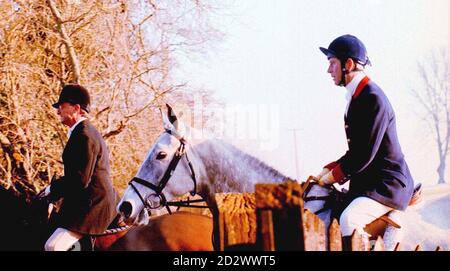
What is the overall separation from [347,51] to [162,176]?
5.13 feet

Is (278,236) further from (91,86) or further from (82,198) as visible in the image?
(91,86)

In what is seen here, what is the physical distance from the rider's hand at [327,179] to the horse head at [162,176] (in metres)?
1.07

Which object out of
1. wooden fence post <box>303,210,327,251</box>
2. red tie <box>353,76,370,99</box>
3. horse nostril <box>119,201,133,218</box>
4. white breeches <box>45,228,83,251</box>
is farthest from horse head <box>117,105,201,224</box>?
wooden fence post <box>303,210,327,251</box>

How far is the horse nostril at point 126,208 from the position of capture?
446 centimetres

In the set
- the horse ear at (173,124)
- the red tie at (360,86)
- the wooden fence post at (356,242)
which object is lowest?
the wooden fence post at (356,242)

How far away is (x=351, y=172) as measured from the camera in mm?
3689

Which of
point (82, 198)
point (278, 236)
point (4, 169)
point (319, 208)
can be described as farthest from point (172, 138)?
point (4, 169)

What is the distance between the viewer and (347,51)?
3.95m

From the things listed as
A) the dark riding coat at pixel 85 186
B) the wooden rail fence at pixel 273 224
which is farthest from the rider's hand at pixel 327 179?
the dark riding coat at pixel 85 186

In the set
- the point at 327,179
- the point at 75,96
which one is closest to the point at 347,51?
the point at 327,179

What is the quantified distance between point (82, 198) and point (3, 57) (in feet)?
15.4

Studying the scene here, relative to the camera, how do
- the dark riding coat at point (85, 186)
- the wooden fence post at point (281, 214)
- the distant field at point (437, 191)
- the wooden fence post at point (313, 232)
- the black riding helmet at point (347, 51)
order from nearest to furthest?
1. the wooden fence post at point (281, 214)
2. the wooden fence post at point (313, 232)
3. the black riding helmet at point (347, 51)
4. the dark riding coat at point (85, 186)
5. the distant field at point (437, 191)

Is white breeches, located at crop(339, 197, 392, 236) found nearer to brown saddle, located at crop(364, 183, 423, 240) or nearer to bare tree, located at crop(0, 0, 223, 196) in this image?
brown saddle, located at crop(364, 183, 423, 240)

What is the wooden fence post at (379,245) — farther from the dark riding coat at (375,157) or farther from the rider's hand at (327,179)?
the rider's hand at (327,179)
